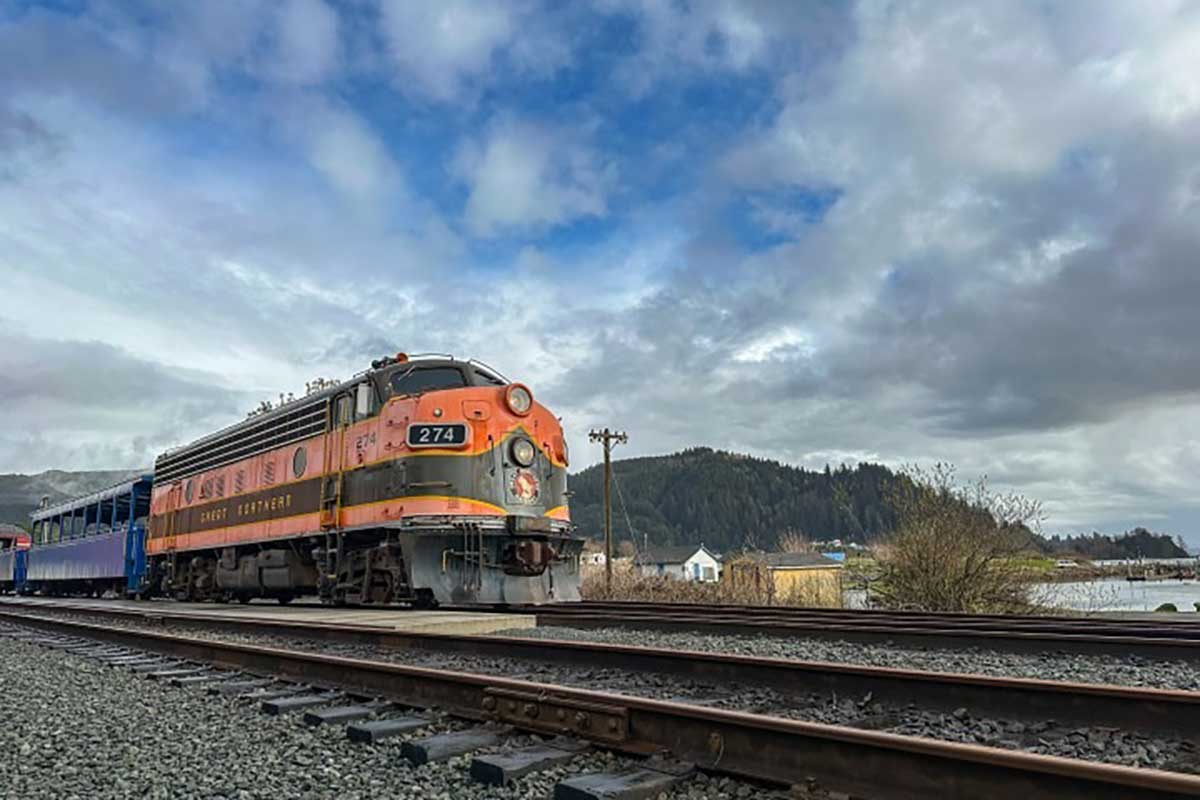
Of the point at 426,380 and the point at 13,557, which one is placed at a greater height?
the point at 426,380

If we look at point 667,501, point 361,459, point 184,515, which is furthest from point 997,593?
point 667,501

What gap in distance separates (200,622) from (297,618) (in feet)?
6.22

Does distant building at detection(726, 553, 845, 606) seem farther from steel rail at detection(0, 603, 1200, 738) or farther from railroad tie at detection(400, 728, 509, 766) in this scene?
railroad tie at detection(400, 728, 509, 766)

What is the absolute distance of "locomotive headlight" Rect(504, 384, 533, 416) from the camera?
13055 mm

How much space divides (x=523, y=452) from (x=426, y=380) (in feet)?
6.06

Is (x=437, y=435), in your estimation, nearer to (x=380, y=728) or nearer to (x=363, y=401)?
(x=363, y=401)

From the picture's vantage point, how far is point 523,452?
1301 centimetres

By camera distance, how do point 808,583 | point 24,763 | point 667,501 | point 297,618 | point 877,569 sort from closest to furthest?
point 24,763 < point 297,618 < point 877,569 < point 808,583 < point 667,501

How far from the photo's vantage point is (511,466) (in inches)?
506

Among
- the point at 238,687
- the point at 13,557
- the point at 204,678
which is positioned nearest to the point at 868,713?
the point at 238,687

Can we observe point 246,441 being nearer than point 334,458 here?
No

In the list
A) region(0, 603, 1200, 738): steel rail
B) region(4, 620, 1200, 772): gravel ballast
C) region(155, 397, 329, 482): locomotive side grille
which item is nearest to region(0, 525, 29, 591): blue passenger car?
region(155, 397, 329, 482): locomotive side grille

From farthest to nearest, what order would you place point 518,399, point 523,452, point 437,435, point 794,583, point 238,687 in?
point 794,583 < point 518,399 < point 523,452 < point 437,435 < point 238,687

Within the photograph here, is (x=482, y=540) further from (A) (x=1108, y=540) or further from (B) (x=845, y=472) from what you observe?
(B) (x=845, y=472)
